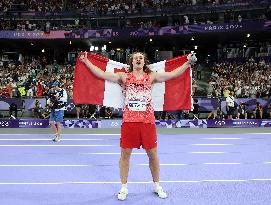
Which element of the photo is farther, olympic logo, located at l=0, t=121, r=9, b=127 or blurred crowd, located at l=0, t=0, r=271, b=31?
blurred crowd, located at l=0, t=0, r=271, b=31

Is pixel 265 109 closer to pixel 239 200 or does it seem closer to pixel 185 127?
pixel 185 127

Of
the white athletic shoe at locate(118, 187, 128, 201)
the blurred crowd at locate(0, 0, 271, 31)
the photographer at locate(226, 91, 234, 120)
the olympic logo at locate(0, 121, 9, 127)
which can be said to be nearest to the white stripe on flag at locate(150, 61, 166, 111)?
Answer: the white athletic shoe at locate(118, 187, 128, 201)

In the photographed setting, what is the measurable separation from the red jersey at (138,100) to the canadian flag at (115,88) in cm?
60

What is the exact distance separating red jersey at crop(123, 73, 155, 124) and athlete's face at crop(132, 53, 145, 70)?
0.14m

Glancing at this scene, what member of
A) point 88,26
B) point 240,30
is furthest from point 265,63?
point 88,26

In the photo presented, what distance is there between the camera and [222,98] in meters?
17.0

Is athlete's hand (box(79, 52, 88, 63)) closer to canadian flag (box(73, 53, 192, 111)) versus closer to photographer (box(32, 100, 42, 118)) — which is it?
canadian flag (box(73, 53, 192, 111))

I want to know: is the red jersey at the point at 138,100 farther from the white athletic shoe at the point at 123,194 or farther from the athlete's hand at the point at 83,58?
the white athletic shoe at the point at 123,194

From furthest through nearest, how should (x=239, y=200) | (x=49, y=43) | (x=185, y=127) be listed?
1. (x=49, y=43)
2. (x=185, y=127)
3. (x=239, y=200)

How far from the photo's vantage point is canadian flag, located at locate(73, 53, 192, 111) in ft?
18.5

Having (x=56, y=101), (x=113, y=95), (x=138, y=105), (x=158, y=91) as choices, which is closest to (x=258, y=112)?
(x=56, y=101)

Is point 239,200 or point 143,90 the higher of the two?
point 143,90

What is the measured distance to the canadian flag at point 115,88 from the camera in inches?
222

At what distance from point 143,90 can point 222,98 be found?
12531mm
